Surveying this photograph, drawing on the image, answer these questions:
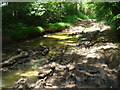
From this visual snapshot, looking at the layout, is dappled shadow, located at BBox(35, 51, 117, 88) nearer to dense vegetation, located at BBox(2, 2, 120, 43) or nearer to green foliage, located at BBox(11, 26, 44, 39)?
dense vegetation, located at BBox(2, 2, 120, 43)

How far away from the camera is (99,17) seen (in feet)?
61.5

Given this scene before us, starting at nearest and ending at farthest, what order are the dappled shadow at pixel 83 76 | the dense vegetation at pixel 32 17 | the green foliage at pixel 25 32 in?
the dappled shadow at pixel 83 76 → the dense vegetation at pixel 32 17 → the green foliage at pixel 25 32

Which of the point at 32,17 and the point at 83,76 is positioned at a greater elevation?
the point at 32,17

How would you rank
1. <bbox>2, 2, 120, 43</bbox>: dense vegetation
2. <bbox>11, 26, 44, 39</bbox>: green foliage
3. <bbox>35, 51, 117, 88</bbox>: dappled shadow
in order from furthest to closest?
1. <bbox>11, 26, 44, 39</bbox>: green foliage
2. <bbox>2, 2, 120, 43</bbox>: dense vegetation
3. <bbox>35, 51, 117, 88</bbox>: dappled shadow

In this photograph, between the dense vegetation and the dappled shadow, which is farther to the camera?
the dense vegetation

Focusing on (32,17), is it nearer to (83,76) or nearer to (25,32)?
(25,32)

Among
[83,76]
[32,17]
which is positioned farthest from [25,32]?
[83,76]

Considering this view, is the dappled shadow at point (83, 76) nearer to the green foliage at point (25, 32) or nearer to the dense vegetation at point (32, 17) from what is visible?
the dense vegetation at point (32, 17)

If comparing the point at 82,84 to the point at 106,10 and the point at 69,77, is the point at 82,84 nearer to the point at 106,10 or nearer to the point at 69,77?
the point at 69,77

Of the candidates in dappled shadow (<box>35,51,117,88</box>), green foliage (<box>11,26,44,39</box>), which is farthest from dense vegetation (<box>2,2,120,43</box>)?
dappled shadow (<box>35,51,117,88</box>)

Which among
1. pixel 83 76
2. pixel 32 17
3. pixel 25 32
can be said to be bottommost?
pixel 83 76

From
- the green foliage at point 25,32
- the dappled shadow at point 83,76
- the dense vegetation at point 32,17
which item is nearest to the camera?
the dappled shadow at point 83,76

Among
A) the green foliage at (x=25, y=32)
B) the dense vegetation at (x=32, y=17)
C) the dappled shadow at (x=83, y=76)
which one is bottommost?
the dappled shadow at (x=83, y=76)

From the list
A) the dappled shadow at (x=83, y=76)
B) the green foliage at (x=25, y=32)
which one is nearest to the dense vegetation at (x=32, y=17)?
the green foliage at (x=25, y=32)
